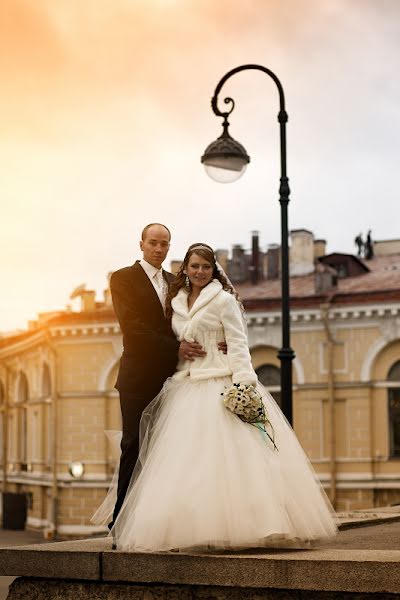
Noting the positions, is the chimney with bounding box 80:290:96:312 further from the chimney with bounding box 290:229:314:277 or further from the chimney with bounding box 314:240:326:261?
the chimney with bounding box 314:240:326:261

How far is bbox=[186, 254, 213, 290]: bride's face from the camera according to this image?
8.54 meters

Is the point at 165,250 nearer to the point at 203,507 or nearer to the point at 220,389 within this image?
the point at 220,389

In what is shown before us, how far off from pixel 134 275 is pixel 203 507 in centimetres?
175

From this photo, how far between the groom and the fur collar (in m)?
0.14

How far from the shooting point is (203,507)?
313 inches

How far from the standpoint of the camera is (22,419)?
45406 mm

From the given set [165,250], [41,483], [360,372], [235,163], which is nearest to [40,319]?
[41,483]

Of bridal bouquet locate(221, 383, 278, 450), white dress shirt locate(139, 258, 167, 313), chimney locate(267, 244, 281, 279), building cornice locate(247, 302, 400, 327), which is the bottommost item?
bridal bouquet locate(221, 383, 278, 450)

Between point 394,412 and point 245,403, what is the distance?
27.7m

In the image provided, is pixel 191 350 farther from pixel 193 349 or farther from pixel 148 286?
pixel 148 286

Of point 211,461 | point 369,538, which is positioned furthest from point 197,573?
point 369,538

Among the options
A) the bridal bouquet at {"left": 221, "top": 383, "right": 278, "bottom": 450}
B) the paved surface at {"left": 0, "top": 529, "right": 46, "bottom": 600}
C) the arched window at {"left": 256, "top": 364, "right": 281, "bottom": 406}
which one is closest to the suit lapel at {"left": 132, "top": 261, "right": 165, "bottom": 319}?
the bridal bouquet at {"left": 221, "top": 383, "right": 278, "bottom": 450}

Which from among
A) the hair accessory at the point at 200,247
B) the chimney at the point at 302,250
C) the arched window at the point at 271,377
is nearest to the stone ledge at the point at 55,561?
the hair accessory at the point at 200,247

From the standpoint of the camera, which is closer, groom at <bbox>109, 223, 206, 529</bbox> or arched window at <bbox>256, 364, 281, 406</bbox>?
groom at <bbox>109, 223, 206, 529</bbox>
